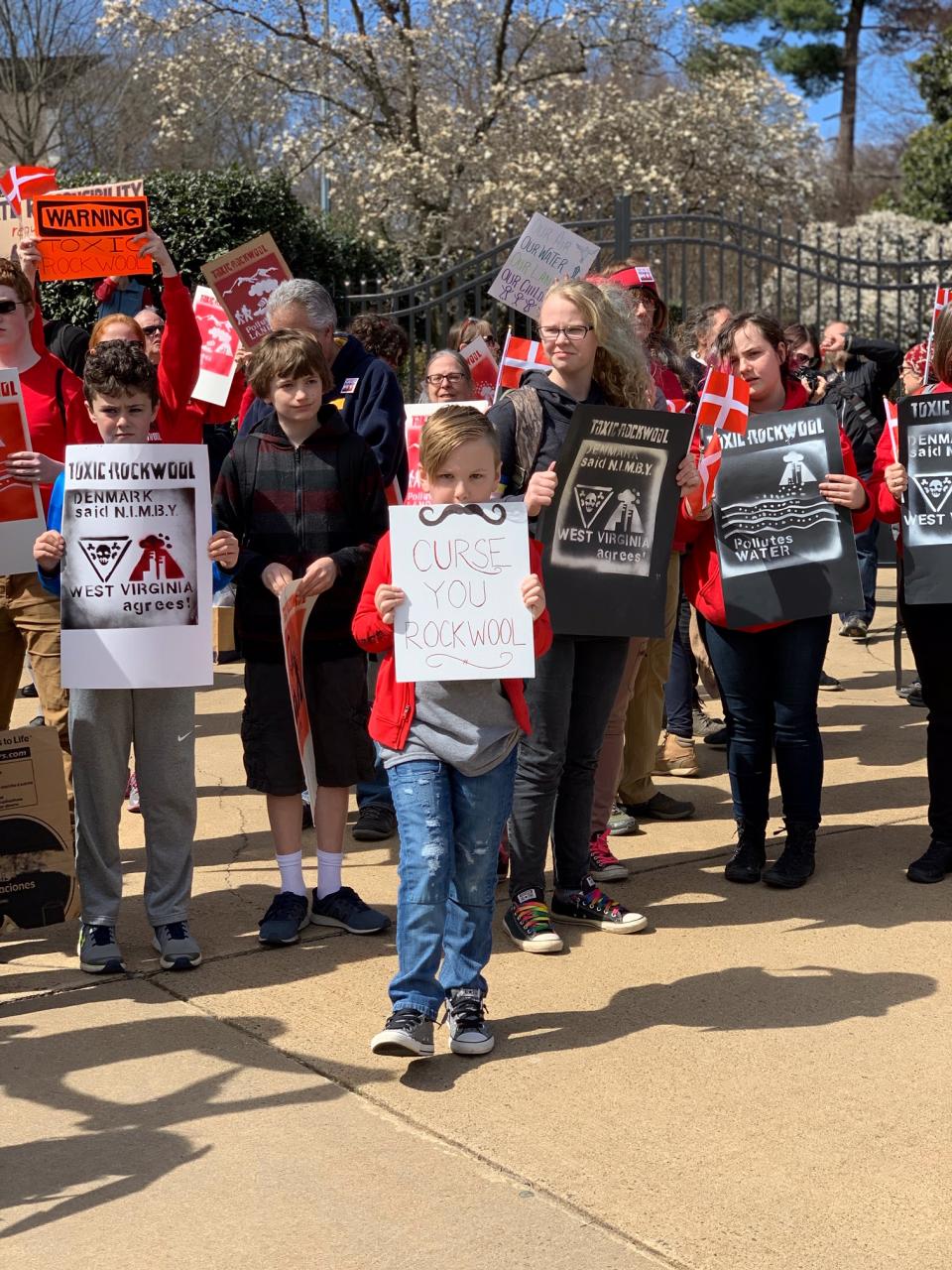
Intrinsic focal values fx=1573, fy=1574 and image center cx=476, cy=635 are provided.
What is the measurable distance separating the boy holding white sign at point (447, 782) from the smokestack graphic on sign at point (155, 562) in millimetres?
693

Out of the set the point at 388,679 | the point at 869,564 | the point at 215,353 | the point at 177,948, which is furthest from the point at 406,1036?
the point at 869,564

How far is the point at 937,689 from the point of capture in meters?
5.43

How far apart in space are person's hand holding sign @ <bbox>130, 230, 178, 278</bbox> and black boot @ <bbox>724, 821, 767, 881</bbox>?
2665 millimetres

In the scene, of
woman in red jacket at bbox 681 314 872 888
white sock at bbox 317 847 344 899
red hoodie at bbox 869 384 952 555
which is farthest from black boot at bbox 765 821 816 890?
white sock at bbox 317 847 344 899

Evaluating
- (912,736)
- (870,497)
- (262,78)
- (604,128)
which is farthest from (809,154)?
(870,497)

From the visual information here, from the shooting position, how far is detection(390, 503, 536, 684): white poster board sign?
3910 mm

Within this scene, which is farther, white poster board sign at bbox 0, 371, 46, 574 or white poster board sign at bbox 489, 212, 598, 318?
white poster board sign at bbox 489, 212, 598, 318

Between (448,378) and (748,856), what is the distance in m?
2.76

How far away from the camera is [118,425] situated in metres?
4.53

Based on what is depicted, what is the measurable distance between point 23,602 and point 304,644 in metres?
0.92

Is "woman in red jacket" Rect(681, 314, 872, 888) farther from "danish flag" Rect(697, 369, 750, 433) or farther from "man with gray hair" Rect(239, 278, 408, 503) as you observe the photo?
"man with gray hair" Rect(239, 278, 408, 503)

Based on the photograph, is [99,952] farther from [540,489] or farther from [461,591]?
[540,489]

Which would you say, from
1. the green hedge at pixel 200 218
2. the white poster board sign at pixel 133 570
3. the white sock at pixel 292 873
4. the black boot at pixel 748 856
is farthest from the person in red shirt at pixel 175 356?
the green hedge at pixel 200 218

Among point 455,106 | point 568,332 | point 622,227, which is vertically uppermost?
point 455,106
